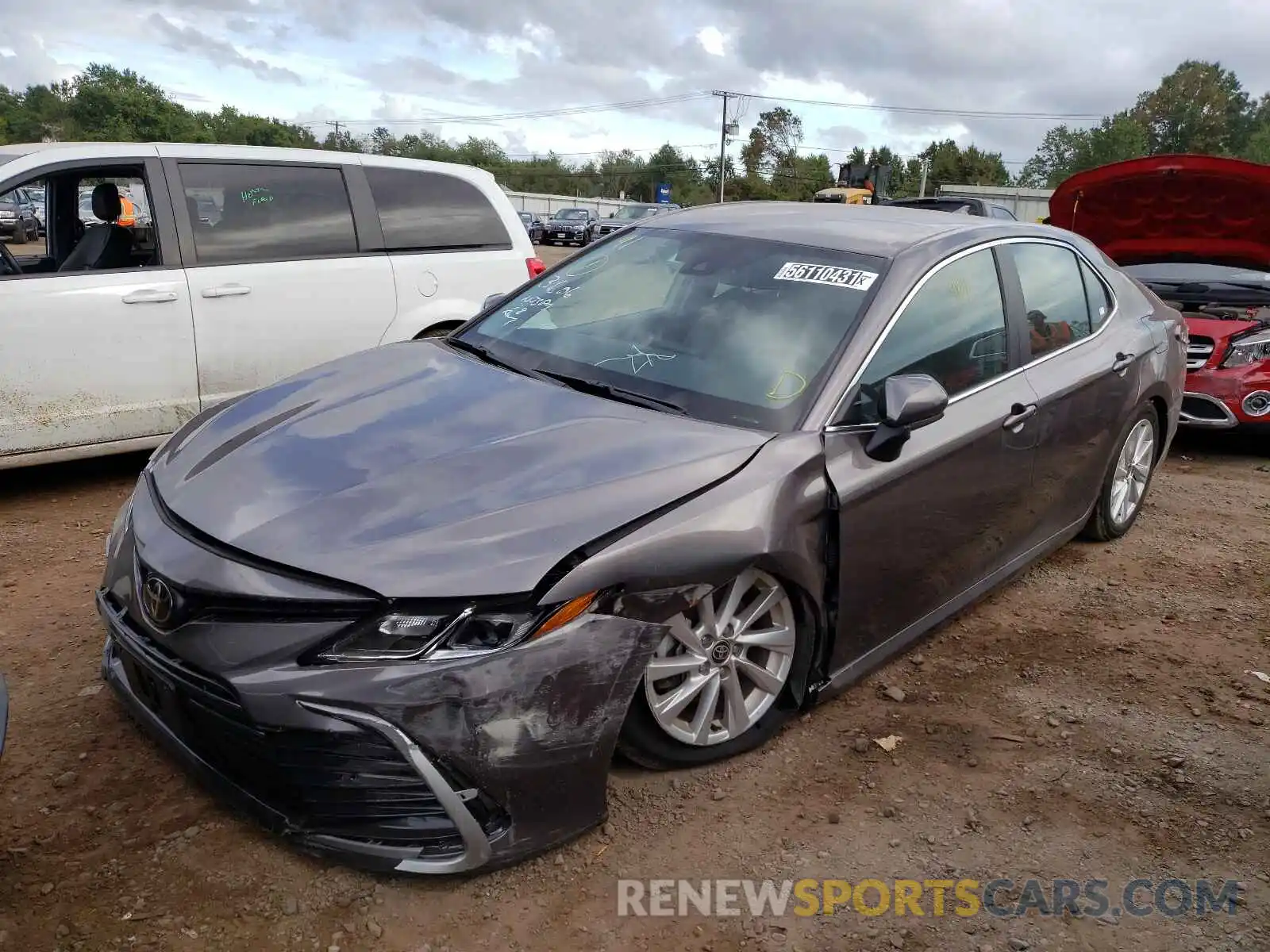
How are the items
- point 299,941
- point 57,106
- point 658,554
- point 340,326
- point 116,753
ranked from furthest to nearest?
1. point 57,106
2. point 340,326
3. point 116,753
4. point 658,554
5. point 299,941

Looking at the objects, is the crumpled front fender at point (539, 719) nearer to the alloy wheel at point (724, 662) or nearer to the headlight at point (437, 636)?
the headlight at point (437, 636)

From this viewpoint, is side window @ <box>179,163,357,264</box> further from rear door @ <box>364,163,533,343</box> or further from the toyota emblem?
the toyota emblem

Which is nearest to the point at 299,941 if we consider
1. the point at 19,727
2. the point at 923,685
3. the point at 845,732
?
the point at 19,727

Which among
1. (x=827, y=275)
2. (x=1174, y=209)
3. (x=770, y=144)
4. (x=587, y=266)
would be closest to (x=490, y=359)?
(x=587, y=266)

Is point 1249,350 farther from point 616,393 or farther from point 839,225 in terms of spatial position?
point 616,393

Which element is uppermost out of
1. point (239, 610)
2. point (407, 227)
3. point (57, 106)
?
point (57, 106)

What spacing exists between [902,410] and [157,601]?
80.2 inches

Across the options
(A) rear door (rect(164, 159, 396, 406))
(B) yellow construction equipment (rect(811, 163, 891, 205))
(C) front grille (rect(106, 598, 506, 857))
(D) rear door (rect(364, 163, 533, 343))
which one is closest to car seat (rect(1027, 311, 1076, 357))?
(C) front grille (rect(106, 598, 506, 857))

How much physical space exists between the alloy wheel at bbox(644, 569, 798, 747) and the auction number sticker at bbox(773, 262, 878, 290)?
108 centimetres

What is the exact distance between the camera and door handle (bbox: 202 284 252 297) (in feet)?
16.6

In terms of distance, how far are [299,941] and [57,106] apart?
104 meters

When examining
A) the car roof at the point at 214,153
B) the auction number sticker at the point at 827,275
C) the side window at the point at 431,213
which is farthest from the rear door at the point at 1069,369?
the car roof at the point at 214,153

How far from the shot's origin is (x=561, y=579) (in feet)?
7.33

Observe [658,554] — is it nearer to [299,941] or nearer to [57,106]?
[299,941]
